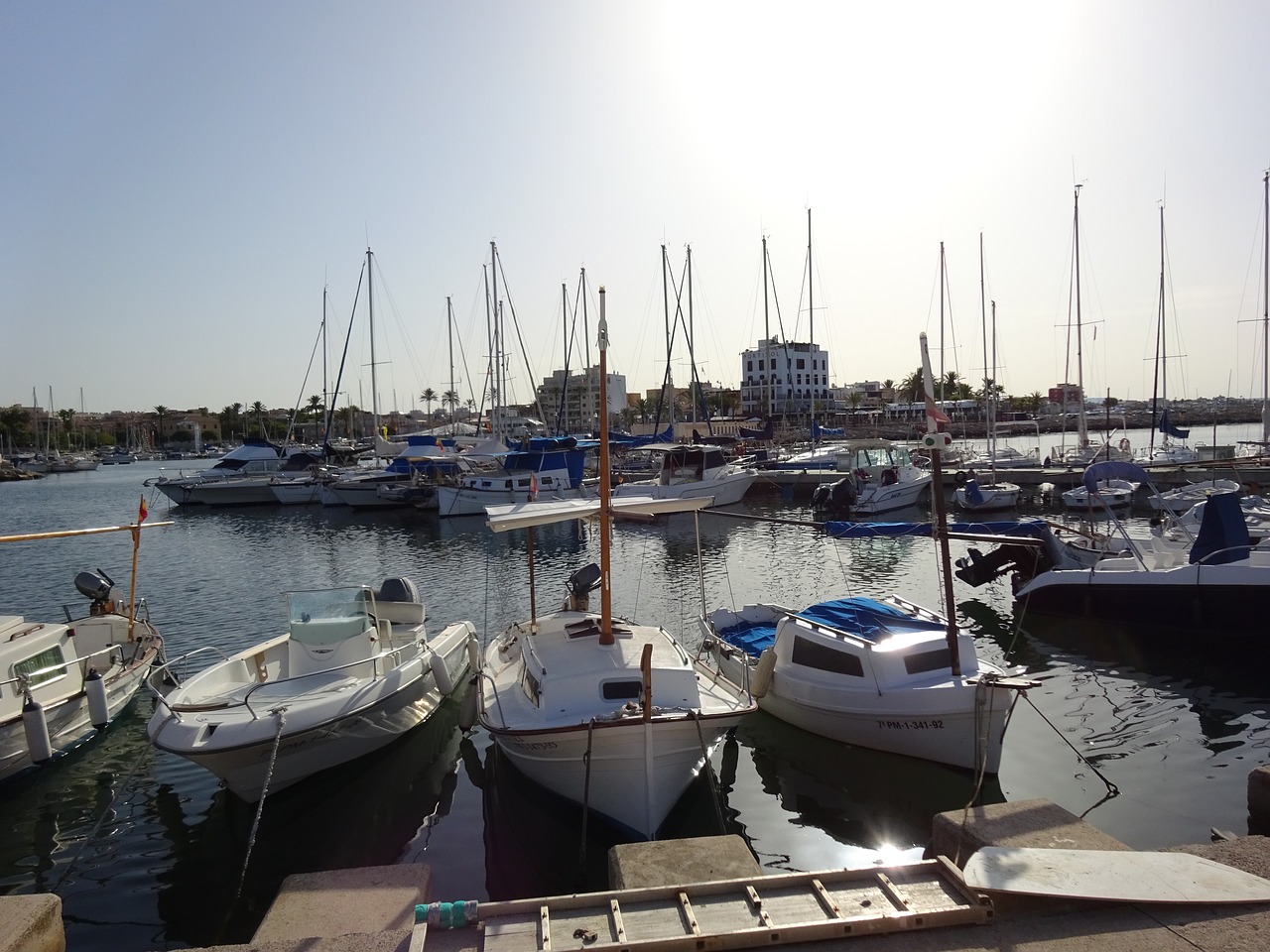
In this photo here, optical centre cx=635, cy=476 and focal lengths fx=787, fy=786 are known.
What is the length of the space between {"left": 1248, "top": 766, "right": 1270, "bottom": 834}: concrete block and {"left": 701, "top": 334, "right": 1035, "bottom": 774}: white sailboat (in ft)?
8.61

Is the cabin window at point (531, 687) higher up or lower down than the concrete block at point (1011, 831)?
higher up

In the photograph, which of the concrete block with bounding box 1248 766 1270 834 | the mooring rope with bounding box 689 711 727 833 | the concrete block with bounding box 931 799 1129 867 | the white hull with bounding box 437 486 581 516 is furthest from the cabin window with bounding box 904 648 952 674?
the white hull with bounding box 437 486 581 516

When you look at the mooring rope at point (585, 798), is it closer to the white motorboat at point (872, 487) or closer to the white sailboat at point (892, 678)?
the white sailboat at point (892, 678)

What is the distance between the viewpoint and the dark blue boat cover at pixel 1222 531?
689 inches

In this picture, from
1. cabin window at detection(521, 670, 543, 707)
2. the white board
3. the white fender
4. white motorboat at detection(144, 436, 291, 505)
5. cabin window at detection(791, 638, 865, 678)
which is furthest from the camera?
white motorboat at detection(144, 436, 291, 505)

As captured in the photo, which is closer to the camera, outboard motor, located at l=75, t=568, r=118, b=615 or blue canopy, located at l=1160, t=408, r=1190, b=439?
outboard motor, located at l=75, t=568, r=118, b=615

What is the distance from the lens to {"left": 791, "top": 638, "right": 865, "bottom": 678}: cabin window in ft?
39.3

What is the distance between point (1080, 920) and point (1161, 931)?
0.50 m

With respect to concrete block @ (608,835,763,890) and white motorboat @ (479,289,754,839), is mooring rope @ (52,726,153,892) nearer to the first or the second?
white motorboat @ (479,289,754,839)

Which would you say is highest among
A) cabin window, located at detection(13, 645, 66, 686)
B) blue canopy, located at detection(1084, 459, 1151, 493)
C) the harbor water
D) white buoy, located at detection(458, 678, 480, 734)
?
blue canopy, located at detection(1084, 459, 1151, 493)

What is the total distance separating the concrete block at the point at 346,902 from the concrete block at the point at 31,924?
1.49 metres

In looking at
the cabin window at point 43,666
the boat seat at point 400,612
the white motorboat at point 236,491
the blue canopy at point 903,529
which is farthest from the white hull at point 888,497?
the white motorboat at point 236,491

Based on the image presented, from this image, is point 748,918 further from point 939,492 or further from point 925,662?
point 939,492

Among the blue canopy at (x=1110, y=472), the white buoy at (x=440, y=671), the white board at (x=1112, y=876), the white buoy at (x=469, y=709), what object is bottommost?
the white buoy at (x=469, y=709)
